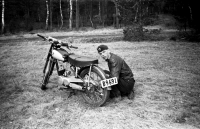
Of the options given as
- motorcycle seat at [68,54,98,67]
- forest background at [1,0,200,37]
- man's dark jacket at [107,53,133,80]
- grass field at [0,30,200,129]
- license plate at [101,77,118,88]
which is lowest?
grass field at [0,30,200,129]

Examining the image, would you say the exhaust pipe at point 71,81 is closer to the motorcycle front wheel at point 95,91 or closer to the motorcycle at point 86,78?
the motorcycle at point 86,78

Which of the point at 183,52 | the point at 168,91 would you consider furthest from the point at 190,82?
the point at 183,52

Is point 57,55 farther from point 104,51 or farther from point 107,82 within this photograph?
point 107,82

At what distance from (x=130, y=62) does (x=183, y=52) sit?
335 cm

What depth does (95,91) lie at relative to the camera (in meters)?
3.76

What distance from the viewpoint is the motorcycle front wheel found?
11.6 ft

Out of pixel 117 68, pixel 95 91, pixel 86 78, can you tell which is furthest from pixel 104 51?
pixel 95 91

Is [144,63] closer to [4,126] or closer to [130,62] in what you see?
[130,62]

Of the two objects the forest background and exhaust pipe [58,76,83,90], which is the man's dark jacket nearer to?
exhaust pipe [58,76,83,90]

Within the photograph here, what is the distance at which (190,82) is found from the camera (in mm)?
4891

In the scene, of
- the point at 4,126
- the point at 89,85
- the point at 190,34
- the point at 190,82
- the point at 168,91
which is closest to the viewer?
the point at 4,126

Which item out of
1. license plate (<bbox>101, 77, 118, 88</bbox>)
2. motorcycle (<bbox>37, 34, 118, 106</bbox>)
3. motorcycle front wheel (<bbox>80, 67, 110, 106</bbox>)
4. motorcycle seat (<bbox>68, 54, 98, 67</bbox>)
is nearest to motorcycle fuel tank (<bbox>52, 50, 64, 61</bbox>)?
motorcycle (<bbox>37, 34, 118, 106</bbox>)

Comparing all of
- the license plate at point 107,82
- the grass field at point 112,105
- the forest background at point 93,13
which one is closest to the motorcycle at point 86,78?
the license plate at point 107,82

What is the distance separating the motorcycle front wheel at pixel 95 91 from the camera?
3524 millimetres
